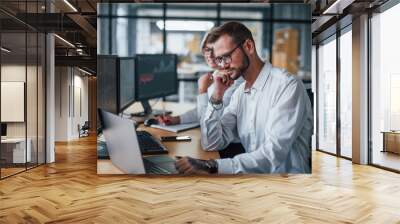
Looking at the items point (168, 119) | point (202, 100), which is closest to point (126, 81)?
point (168, 119)

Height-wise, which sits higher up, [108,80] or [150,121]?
[108,80]

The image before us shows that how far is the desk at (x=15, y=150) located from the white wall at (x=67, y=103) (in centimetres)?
725

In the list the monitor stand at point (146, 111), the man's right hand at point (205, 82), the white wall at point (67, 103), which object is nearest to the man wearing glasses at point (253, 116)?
the man's right hand at point (205, 82)

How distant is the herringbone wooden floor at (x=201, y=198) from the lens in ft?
12.9

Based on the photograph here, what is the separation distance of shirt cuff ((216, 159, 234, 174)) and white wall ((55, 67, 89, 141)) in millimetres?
10002

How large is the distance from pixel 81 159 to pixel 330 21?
6113 millimetres

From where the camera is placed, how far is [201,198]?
4781 millimetres

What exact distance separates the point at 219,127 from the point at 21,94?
3666mm

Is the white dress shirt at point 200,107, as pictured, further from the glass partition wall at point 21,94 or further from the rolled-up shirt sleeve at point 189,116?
the glass partition wall at point 21,94

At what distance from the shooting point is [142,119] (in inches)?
223

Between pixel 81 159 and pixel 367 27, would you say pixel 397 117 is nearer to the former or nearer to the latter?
pixel 367 27

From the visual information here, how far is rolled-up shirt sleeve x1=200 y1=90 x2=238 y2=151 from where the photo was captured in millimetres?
5648

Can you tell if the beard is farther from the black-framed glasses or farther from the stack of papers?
the stack of papers

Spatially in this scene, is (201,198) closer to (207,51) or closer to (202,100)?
(202,100)
